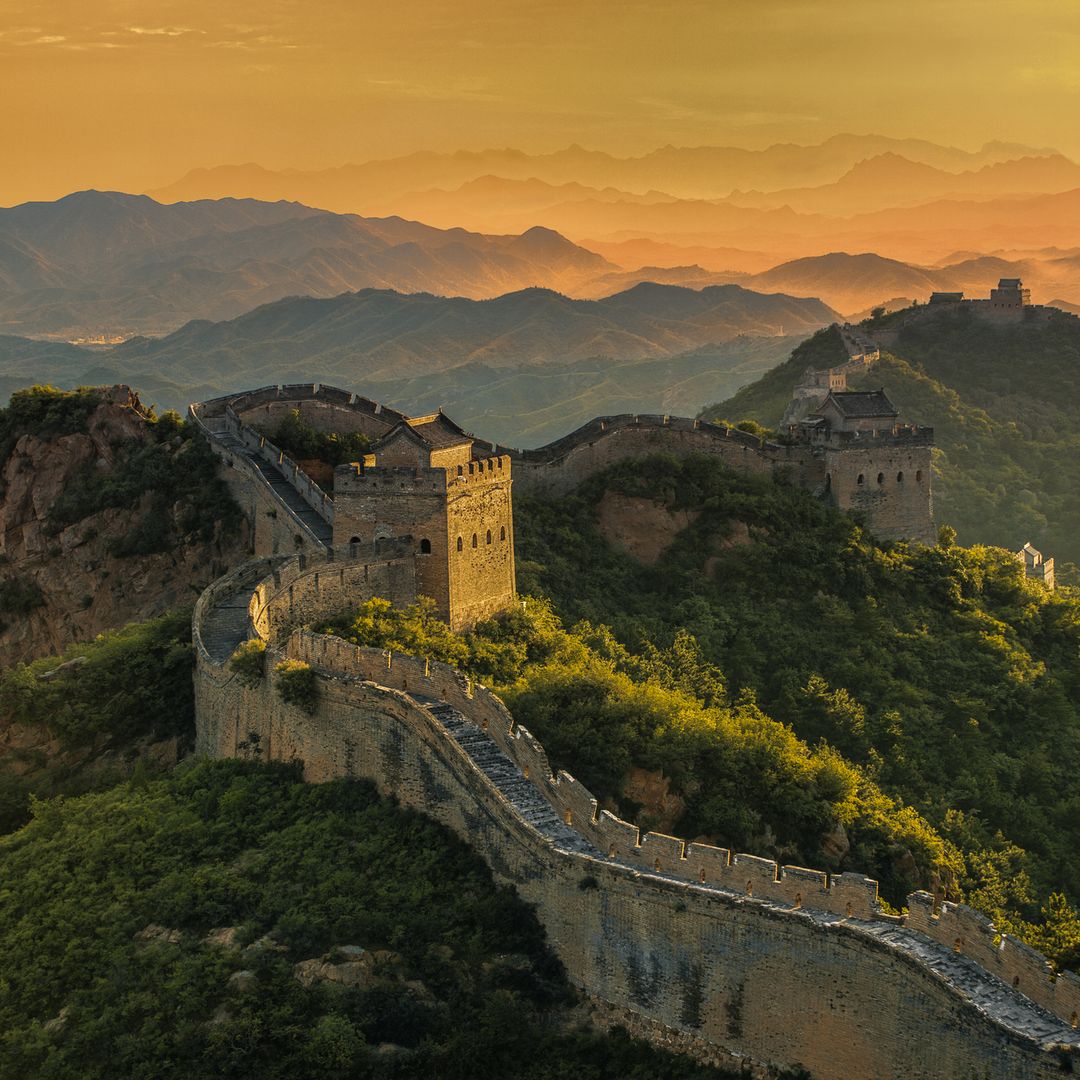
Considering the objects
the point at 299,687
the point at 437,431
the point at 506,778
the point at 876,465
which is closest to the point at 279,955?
the point at 506,778

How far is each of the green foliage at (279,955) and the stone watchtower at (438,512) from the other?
7.96 meters

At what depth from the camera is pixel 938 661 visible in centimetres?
4584

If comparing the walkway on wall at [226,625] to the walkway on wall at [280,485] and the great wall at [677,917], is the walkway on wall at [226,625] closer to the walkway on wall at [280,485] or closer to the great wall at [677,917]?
the great wall at [677,917]

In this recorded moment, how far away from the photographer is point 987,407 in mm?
85000

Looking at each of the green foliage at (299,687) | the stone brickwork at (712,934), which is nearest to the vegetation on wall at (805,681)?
the stone brickwork at (712,934)

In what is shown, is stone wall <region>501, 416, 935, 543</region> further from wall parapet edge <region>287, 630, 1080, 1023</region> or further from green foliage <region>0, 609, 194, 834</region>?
wall parapet edge <region>287, 630, 1080, 1023</region>

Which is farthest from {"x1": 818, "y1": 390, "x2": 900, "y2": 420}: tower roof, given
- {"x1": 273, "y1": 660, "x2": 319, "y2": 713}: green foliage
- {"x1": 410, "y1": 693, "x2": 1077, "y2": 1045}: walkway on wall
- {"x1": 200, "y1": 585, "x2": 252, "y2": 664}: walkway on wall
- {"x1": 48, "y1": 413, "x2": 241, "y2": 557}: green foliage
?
{"x1": 410, "y1": 693, "x2": 1077, "y2": 1045}: walkway on wall

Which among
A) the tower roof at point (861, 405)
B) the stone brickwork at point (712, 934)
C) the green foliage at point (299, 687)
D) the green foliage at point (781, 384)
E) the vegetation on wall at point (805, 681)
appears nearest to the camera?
the stone brickwork at point (712, 934)

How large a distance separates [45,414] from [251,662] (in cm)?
2883

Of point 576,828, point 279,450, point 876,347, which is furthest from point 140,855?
point 876,347

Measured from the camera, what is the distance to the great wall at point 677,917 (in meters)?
20.6

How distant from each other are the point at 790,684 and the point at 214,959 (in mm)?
21376

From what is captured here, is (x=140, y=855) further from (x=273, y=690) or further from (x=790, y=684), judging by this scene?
(x=790, y=684)

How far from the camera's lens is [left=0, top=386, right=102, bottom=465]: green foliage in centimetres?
5556
